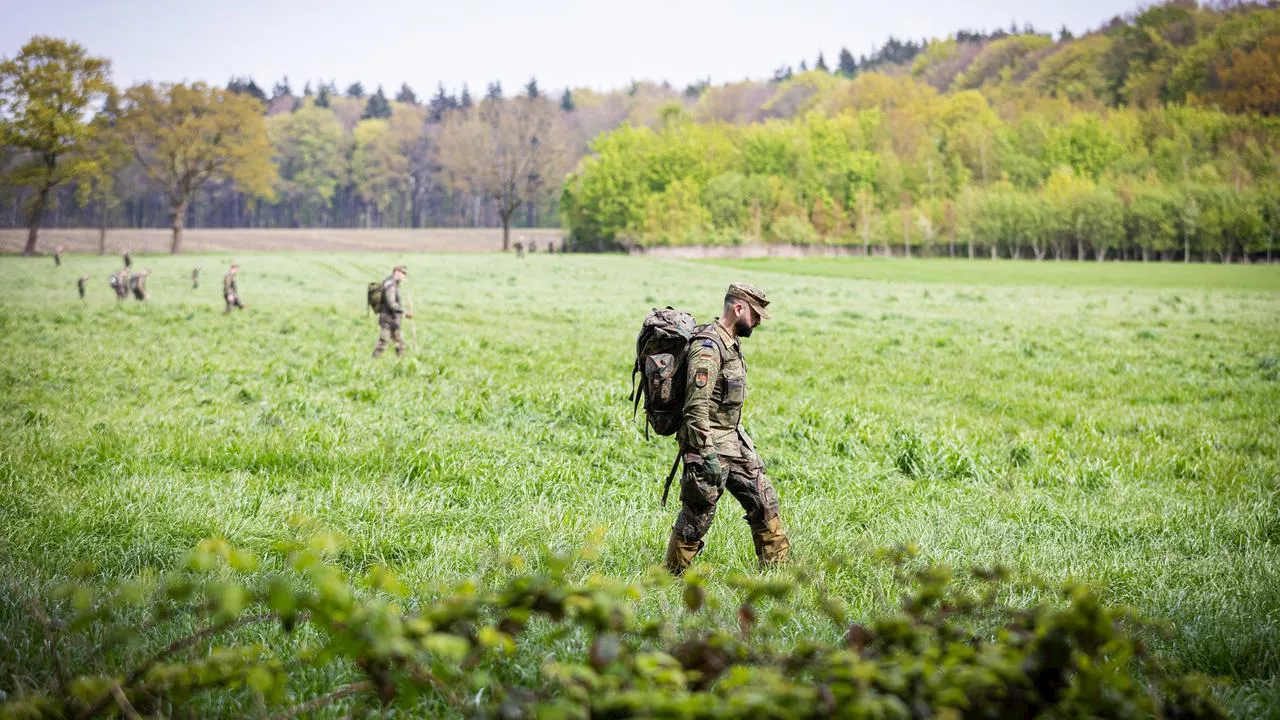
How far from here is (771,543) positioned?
5.86 meters

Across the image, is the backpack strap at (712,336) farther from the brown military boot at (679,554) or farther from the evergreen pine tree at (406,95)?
the evergreen pine tree at (406,95)

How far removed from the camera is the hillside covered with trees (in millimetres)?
69188

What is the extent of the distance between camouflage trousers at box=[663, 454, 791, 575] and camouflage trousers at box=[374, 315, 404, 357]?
11.8m

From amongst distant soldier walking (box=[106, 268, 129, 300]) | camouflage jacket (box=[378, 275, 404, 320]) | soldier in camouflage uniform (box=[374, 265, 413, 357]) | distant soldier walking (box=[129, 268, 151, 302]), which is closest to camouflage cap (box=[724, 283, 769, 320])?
soldier in camouflage uniform (box=[374, 265, 413, 357])

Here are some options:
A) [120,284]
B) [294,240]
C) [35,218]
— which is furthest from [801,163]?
[120,284]

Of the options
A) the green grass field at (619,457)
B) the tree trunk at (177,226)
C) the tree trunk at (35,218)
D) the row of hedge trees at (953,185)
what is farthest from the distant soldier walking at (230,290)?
the row of hedge trees at (953,185)

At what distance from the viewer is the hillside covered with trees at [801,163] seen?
69188 mm

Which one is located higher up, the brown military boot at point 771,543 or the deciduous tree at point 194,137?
the deciduous tree at point 194,137

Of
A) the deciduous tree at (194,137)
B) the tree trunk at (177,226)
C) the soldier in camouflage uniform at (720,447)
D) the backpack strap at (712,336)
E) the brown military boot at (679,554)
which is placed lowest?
the brown military boot at (679,554)

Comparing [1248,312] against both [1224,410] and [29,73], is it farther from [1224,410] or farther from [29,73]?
[29,73]

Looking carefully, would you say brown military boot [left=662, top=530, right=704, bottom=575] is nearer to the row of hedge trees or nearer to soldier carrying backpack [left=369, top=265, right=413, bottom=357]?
soldier carrying backpack [left=369, top=265, right=413, bottom=357]

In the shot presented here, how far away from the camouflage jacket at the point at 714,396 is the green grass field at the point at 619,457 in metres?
0.91

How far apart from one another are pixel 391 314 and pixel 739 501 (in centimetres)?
1207

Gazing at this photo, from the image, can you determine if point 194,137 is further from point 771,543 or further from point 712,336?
point 771,543
